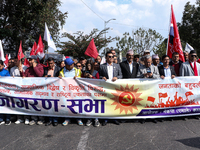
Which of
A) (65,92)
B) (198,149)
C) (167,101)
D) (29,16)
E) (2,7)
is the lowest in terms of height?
(198,149)

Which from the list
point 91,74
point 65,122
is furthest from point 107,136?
point 91,74

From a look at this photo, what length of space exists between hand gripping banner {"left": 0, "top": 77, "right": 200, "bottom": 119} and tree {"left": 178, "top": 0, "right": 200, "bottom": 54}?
22308mm

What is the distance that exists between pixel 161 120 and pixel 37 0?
13462 millimetres

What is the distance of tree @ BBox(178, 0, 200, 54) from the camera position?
23.5m

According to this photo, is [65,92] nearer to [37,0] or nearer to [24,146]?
[24,146]

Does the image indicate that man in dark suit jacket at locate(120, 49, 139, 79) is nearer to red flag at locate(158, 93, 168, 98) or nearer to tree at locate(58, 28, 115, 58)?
red flag at locate(158, 93, 168, 98)

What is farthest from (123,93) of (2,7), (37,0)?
(2,7)

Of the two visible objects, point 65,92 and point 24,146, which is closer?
point 24,146

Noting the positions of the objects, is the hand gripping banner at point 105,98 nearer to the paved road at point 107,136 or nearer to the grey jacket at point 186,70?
the paved road at point 107,136

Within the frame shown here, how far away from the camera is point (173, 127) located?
4051 millimetres

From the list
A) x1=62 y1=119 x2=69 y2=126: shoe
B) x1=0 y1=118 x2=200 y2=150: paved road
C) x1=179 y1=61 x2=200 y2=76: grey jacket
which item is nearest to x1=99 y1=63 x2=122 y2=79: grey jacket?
x1=0 y1=118 x2=200 y2=150: paved road

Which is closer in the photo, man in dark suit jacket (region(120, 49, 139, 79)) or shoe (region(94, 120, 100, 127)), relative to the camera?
shoe (region(94, 120, 100, 127))

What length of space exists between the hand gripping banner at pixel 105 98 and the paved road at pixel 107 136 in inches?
12.2

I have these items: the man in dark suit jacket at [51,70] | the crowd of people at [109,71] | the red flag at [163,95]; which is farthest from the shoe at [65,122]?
the red flag at [163,95]
